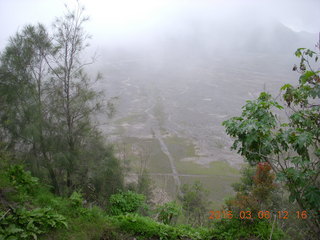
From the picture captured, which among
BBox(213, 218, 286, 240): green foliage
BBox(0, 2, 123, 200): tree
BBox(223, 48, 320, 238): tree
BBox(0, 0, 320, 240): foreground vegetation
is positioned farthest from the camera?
BBox(0, 2, 123, 200): tree

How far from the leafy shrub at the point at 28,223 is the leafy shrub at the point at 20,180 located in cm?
121

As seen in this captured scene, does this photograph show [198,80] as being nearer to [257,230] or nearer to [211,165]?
[211,165]

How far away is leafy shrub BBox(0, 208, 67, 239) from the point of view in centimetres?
374

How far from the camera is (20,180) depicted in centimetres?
560

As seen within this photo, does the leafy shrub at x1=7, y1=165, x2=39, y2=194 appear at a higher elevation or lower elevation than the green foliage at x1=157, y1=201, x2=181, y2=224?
higher

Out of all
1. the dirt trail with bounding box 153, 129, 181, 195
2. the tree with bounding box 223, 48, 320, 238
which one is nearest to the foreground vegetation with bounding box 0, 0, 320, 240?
the tree with bounding box 223, 48, 320, 238

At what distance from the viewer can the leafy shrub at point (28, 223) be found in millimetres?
3740

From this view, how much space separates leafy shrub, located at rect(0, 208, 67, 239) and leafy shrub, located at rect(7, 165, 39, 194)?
1.21 metres

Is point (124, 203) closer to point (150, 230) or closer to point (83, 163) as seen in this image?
point (150, 230)

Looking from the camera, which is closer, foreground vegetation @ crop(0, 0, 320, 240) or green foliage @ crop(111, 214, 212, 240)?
foreground vegetation @ crop(0, 0, 320, 240)

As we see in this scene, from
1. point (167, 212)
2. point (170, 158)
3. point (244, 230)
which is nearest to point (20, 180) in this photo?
point (167, 212)

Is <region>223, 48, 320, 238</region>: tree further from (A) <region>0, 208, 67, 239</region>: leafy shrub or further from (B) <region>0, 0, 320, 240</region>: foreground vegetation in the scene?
(A) <region>0, 208, 67, 239</region>: leafy shrub

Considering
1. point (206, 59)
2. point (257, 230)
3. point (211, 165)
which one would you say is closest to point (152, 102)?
point (211, 165)

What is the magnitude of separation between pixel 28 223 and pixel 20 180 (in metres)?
1.89
